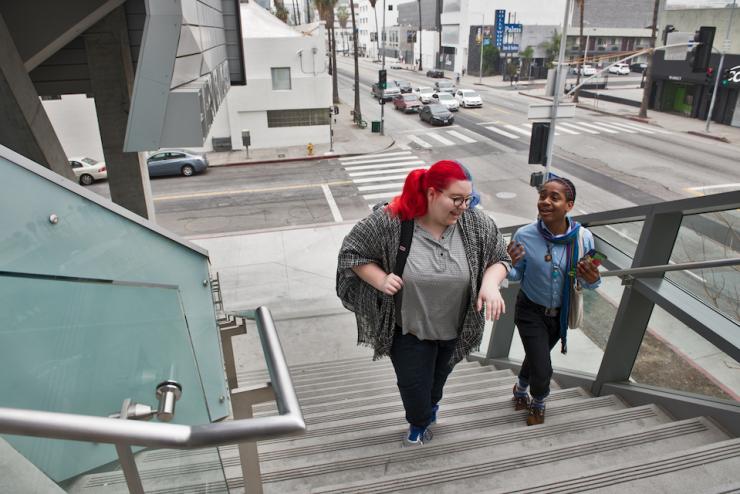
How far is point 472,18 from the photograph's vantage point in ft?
201

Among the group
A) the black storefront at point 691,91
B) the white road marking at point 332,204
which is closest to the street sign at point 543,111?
the white road marking at point 332,204

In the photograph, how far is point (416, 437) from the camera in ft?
11.4

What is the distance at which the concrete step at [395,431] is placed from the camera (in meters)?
3.33

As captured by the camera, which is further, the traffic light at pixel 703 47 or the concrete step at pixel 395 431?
the traffic light at pixel 703 47

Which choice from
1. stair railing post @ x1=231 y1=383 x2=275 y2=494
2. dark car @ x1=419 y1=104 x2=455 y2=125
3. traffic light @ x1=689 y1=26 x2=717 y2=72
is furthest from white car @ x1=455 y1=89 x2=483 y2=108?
stair railing post @ x1=231 y1=383 x2=275 y2=494

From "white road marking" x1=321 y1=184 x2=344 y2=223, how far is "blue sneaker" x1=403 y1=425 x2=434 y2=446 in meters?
12.7

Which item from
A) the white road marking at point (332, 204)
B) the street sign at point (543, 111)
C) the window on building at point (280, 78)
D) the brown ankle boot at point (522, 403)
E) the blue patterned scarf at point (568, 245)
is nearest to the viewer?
the blue patterned scarf at point (568, 245)

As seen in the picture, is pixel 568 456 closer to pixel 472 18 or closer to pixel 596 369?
pixel 596 369

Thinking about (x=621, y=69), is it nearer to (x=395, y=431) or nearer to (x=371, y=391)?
(x=371, y=391)

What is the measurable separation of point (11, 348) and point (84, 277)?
655 millimetres

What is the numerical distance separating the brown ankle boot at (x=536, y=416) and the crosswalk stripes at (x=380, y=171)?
46.1 ft

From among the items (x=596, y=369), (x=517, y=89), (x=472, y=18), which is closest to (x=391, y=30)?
(x=472, y=18)

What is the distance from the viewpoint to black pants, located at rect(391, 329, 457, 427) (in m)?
3.23

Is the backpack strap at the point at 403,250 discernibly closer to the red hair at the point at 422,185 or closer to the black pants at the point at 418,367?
the red hair at the point at 422,185
